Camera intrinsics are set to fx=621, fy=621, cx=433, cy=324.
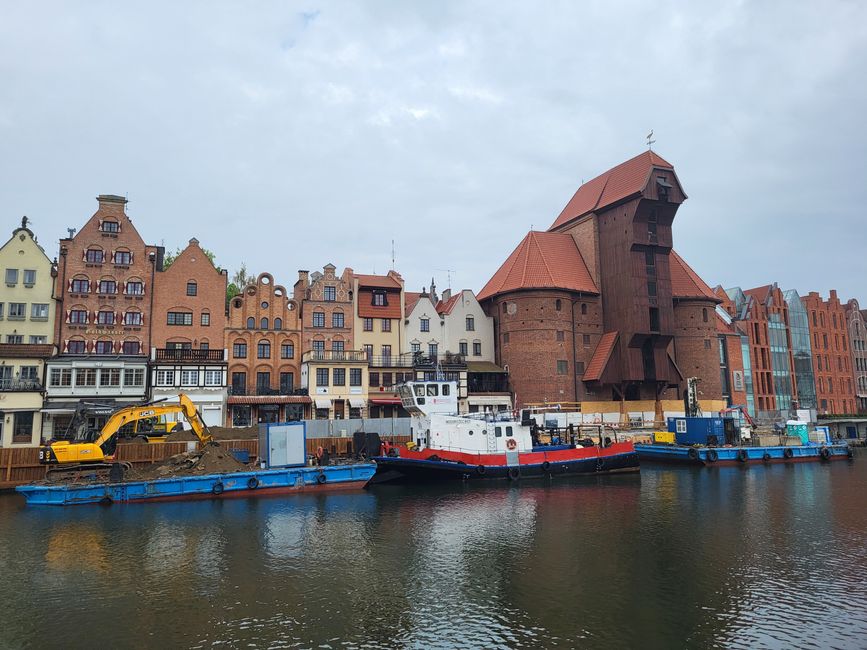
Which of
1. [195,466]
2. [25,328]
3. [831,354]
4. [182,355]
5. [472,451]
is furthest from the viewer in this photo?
[831,354]

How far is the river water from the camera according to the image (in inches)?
596

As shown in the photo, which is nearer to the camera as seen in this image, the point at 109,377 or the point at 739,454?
the point at 109,377

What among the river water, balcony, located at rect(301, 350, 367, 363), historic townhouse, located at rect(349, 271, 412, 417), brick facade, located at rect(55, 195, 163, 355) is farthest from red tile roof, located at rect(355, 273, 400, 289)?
the river water

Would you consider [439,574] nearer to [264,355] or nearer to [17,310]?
[264,355]

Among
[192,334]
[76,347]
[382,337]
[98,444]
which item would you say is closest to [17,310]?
[76,347]

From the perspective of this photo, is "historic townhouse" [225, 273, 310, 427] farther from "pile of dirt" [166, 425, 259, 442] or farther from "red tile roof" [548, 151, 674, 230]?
"red tile roof" [548, 151, 674, 230]

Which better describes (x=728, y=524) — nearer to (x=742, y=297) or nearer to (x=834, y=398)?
(x=742, y=297)

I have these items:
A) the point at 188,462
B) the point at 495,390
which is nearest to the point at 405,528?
the point at 188,462

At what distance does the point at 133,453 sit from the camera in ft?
129

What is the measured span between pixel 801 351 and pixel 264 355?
7345 centimetres

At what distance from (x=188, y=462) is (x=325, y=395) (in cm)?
1850

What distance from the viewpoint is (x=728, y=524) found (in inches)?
1054

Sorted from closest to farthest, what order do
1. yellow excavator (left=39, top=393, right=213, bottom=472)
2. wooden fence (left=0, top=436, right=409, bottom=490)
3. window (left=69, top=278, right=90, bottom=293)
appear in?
1. yellow excavator (left=39, top=393, right=213, bottom=472)
2. wooden fence (left=0, top=436, right=409, bottom=490)
3. window (left=69, top=278, right=90, bottom=293)

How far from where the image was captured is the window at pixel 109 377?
157 feet
